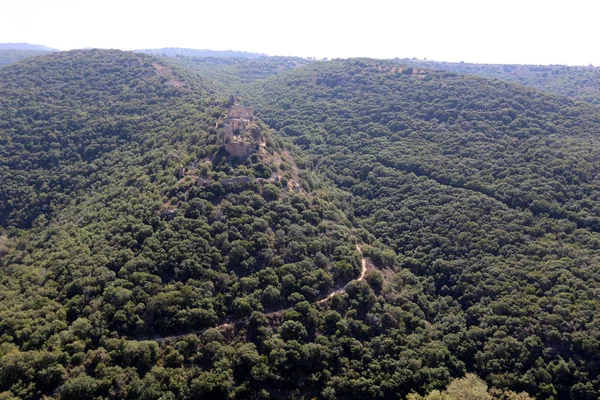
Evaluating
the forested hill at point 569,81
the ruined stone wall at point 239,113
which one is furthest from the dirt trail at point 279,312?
the forested hill at point 569,81

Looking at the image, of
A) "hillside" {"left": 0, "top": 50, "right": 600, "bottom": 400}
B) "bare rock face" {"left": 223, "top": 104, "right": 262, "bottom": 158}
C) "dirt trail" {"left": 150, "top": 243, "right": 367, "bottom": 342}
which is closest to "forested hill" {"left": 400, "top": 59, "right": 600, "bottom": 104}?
"hillside" {"left": 0, "top": 50, "right": 600, "bottom": 400}

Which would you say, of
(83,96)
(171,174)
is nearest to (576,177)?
(171,174)

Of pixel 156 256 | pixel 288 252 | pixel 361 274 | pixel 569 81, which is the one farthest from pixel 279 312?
pixel 569 81

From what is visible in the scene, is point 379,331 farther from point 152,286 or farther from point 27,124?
point 27,124

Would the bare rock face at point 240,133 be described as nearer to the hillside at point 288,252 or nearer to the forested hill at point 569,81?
the hillside at point 288,252

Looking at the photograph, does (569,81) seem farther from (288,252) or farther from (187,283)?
(187,283)

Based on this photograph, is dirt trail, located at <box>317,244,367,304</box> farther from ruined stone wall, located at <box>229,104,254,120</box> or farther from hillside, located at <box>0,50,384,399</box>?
ruined stone wall, located at <box>229,104,254,120</box>
